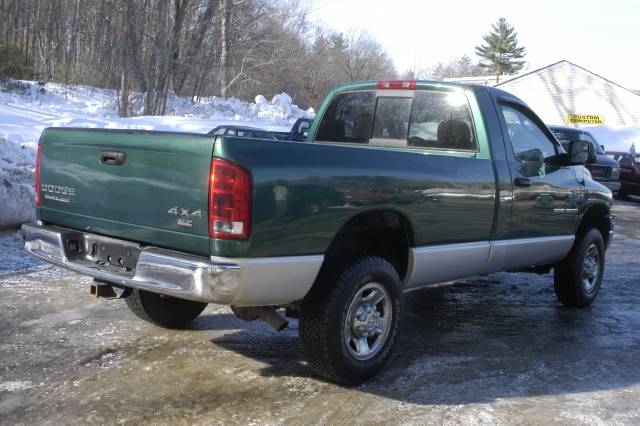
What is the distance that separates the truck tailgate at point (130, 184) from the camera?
3477 mm

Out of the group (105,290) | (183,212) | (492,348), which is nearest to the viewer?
(183,212)

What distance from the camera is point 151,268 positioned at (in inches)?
140

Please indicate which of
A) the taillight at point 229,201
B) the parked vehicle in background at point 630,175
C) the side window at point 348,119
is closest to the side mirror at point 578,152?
the side window at point 348,119

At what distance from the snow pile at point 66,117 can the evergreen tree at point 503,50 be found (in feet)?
209

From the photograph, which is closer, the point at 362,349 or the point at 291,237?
the point at 291,237

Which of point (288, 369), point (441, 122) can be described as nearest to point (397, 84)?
point (441, 122)

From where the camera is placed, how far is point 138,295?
16.0ft

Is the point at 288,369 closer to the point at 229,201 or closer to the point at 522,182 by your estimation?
the point at 229,201

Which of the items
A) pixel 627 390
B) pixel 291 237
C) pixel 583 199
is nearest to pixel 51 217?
pixel 291 237

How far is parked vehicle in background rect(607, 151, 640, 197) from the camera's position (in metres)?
18.2

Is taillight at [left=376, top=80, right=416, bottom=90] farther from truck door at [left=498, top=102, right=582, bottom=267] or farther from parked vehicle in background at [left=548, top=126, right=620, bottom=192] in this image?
parked vehicle in background at [left=548, top=126, right=620, bottom=192]

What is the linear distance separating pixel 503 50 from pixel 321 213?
93054 mm

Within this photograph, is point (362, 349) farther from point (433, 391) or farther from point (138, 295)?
point (138, 295)

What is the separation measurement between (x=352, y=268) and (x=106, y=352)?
73.2 inches
